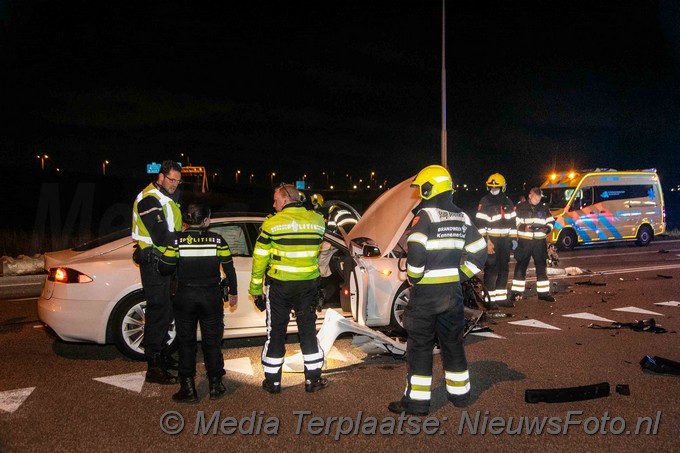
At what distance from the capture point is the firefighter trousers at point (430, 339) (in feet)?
14.5

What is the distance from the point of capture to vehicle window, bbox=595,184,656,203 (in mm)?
18922

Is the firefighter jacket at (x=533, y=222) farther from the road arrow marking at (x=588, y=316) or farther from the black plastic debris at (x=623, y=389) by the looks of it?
the black plastic debris at (x=623, y=389)

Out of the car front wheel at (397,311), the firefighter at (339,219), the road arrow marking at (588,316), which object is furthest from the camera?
the firefighter at (339,219)

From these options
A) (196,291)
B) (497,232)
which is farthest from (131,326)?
(497,232)

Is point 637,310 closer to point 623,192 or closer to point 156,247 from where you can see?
point 156,247

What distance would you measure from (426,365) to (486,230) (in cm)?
490

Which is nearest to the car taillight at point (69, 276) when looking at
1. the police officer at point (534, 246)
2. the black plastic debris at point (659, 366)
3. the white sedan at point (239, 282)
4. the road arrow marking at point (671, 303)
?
the white sedan at point (239, 282)

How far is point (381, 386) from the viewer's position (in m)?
5.11

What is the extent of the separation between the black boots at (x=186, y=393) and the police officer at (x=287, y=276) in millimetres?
632

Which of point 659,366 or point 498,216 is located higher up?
point 498,216

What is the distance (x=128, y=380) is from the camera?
525 cm

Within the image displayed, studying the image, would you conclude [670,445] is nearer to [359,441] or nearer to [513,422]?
[513,422]

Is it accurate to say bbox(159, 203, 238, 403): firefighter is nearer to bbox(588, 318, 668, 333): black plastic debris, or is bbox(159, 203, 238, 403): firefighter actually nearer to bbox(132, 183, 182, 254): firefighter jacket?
bbox(132, 183, 182, 254): firefighter jacket

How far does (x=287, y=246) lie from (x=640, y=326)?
5230 millimetres
